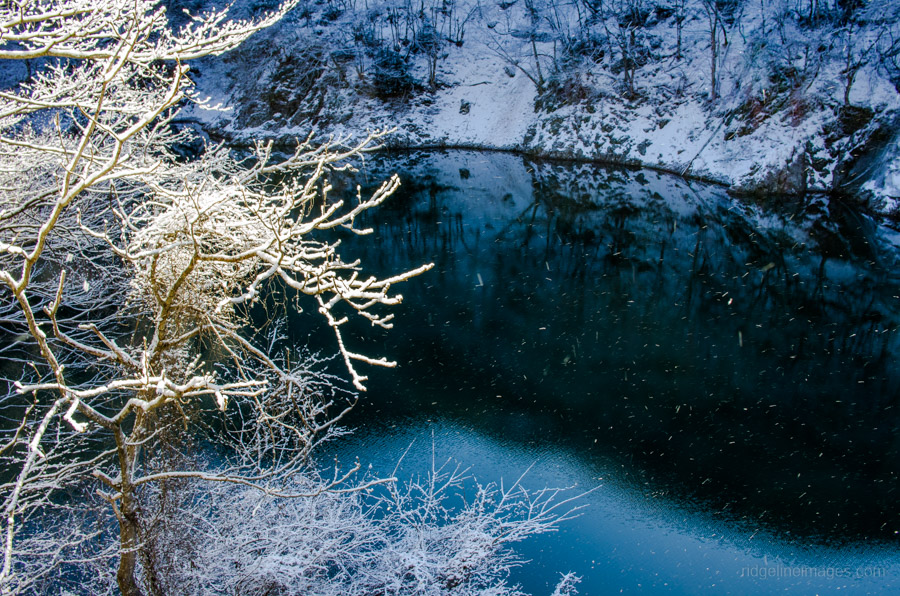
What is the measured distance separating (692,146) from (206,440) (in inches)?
838

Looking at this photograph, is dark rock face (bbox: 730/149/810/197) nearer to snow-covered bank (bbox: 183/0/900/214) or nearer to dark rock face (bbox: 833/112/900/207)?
snow-covered bank (bbox: 183/0/900/214)

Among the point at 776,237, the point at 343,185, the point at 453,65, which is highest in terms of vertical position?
the point at 453,65

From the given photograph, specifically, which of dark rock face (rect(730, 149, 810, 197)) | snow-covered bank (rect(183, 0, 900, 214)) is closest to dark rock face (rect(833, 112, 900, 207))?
snow-covered bank (rect(183, 0, 900, 214))

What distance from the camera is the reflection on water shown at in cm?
685

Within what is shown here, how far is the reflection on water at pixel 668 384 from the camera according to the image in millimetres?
6852

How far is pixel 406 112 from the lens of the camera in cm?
3184

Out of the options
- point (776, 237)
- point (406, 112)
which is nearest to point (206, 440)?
point (776, 237)

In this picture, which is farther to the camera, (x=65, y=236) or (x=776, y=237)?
(x=776, y=237)

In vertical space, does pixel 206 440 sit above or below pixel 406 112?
below

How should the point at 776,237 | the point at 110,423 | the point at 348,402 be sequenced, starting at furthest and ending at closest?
the point at 776,237, the point at 348,402, the point at 110,423

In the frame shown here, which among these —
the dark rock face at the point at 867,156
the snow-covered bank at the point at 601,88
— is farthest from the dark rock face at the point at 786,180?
the dark rock face at the point at 867,156

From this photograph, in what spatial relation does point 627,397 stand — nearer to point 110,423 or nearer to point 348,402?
point 348,402

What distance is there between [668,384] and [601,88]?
69.2 feet

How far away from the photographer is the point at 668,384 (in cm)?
982
